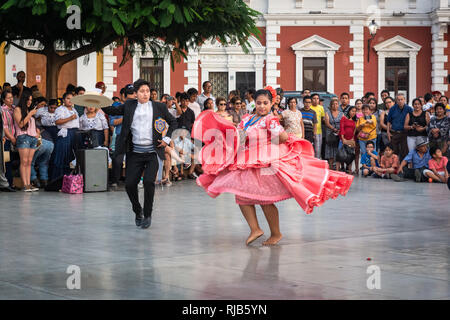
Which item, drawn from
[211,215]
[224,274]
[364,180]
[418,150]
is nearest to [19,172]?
[211,215]

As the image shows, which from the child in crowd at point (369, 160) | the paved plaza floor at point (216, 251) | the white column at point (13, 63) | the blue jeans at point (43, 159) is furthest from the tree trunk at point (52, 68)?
the white column at point (13, 63)

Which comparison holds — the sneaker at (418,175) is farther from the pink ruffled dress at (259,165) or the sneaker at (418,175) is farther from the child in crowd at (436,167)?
the pink ruffled dress at (259,165)

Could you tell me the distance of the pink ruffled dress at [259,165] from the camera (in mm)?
8906

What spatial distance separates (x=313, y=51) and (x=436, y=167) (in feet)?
55.2

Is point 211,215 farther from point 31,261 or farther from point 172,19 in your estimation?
point 172,19

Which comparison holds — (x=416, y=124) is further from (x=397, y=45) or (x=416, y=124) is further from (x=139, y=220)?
(x=397, y=45)

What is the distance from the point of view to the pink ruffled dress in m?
8.91

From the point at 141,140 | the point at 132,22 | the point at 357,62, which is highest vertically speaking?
the point at 357,62

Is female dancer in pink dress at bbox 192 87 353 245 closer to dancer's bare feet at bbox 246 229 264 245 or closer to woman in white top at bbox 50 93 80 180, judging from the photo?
dancer's bare feet at bbox 246 229 264 245

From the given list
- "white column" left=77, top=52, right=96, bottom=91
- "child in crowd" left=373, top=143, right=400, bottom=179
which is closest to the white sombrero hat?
"child in crowd" left=373, top=143, right=400, bottom=179


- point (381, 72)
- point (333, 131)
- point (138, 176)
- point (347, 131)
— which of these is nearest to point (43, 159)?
point (138, 176)

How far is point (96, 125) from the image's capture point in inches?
645

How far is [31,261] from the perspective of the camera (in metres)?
7.99

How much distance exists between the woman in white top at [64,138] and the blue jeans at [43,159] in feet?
0.59
